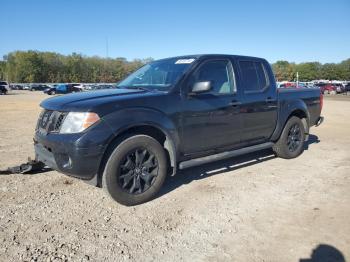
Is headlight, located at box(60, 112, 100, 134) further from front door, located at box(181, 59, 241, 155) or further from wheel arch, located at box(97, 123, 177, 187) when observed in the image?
front door, located at box(181, 59, 241, 155)

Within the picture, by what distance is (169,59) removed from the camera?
5.91 m

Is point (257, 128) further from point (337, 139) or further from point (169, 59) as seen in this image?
point (337, 139)

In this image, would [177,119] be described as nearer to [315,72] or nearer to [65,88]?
[65,88]

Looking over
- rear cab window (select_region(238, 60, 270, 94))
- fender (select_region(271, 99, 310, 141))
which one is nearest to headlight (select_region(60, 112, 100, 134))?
rear cab window (select_region(238, 60, 270, 94))

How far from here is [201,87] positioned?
4863mm

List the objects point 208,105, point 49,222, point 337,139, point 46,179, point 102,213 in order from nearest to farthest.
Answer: point 49,222, point 102,213, point 208,105, point 46,179, point 337,139

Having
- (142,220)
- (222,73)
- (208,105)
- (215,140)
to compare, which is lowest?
(142,220)

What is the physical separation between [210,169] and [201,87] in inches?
71.8

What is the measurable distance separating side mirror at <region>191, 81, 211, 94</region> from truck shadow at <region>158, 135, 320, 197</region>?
4.76 feet

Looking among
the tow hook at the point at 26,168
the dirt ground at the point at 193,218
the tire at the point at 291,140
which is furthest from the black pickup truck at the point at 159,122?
the tow hook at the point at 26,168

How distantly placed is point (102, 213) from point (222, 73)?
2817 millimetres

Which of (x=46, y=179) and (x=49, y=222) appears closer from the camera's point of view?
(x=49, y=222)

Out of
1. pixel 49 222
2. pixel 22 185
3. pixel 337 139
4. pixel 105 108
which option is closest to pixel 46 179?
pixel 22 185

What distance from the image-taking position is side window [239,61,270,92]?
5.98 metres
